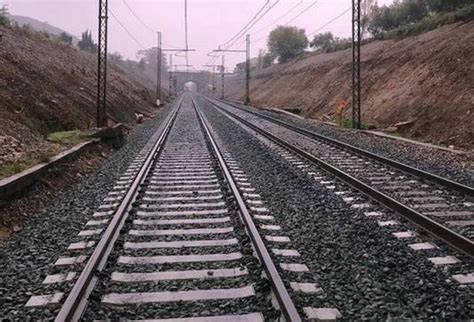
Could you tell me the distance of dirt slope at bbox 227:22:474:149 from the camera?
1861 centimetres

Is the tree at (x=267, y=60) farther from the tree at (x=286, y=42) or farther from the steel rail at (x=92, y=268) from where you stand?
the steel rail at (x=92, y=268)

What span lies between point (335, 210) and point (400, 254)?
2.12 m

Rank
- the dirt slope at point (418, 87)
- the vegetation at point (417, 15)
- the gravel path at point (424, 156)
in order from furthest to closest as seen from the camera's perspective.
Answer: the vegetation at point (417, 15), the dirt slope at point (418, 87), the gravel path at point (424, 156)

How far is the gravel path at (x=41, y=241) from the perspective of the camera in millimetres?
4785

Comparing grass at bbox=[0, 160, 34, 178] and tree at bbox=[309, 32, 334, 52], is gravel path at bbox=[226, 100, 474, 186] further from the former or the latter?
tree at bbox=[309, 32, 334, 52]

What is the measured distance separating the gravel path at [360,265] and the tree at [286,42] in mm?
82054

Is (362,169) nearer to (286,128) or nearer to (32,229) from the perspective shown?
(32,229)

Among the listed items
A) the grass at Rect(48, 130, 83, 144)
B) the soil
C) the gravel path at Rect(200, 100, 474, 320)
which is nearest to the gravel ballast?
the gravel path at Rect(200, 100, 474, 320)

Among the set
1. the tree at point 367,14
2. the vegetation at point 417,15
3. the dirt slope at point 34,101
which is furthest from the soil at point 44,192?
the tree at point 367,14

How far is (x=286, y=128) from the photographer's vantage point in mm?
23125

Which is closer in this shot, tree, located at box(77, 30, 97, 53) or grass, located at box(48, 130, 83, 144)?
grass, located at box(48, 130, 83, 144)

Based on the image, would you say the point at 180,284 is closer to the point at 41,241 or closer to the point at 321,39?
the point at 41,241

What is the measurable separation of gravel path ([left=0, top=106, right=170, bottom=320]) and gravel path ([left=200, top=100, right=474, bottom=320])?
286cm

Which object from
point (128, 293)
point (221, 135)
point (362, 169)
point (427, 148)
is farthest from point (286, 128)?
point (128, 293)
